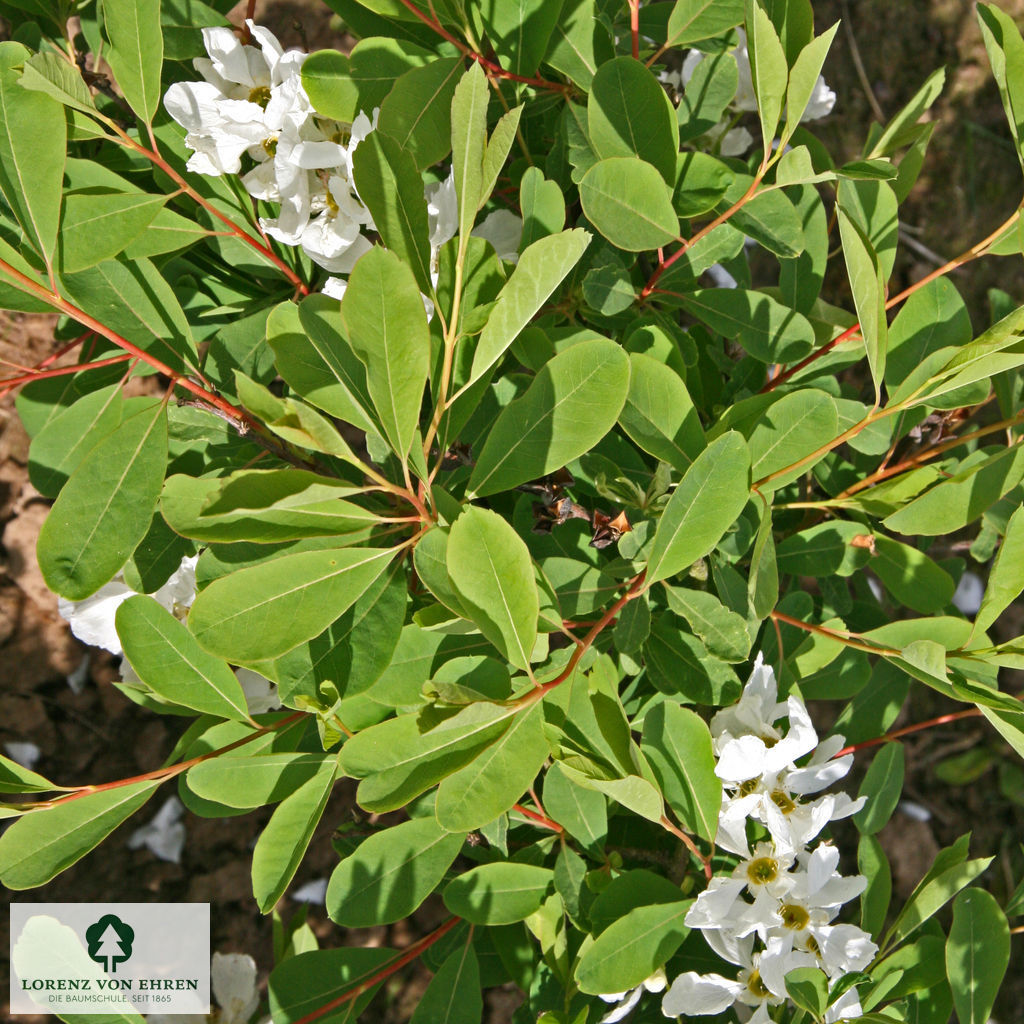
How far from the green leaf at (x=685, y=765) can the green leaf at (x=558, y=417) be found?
1.22ft

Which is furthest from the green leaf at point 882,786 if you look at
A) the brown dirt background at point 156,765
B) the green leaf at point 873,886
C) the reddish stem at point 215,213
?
the brown dirt background at point 156,765

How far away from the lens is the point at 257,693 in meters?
1.36

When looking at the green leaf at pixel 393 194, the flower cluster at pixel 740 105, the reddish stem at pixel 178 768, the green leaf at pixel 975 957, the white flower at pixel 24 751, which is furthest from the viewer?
the white flower at pixel 24 751

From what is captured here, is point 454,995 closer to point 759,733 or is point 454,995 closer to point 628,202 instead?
point 759,733

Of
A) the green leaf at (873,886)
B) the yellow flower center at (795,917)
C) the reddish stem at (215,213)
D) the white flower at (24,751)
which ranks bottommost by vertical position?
the white flower at (24,751)

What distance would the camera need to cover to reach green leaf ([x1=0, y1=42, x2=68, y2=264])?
104 centimetres

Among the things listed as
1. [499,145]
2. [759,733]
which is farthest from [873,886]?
[499,145]

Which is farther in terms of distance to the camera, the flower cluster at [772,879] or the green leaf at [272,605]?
the flower cluster at [772,879]

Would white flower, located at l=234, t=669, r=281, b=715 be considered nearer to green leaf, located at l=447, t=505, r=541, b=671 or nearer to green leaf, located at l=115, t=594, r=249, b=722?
green leaf, located at l=115, t=594, r=249, b=722

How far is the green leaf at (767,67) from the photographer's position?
96cm

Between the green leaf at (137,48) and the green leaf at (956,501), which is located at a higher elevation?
the green leaf at (137,48)

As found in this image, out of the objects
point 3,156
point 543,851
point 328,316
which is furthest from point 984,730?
point 3,156

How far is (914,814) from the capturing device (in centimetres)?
278

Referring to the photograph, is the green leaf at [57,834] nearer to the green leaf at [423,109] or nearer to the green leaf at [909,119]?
the green leaf at [423,109]
